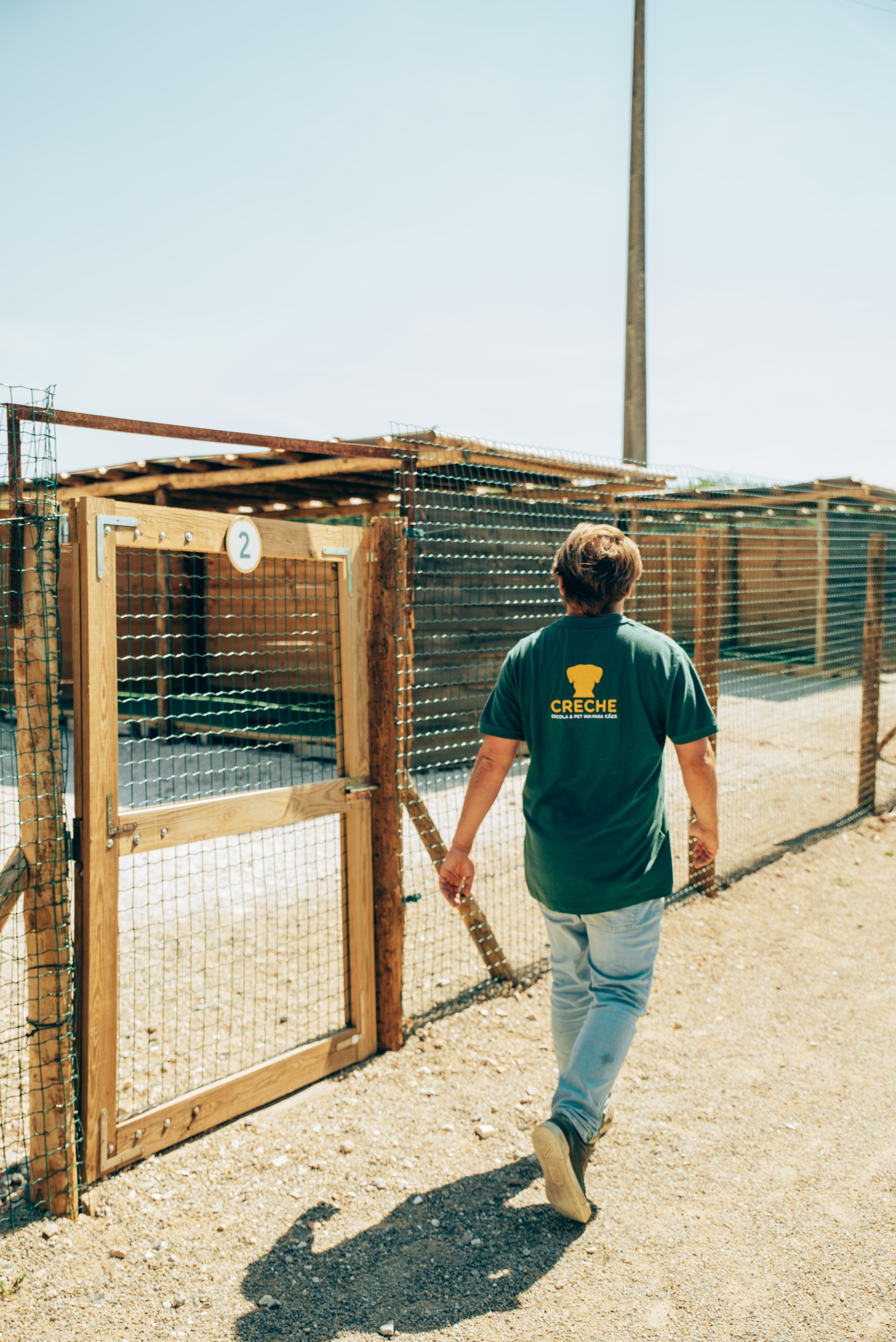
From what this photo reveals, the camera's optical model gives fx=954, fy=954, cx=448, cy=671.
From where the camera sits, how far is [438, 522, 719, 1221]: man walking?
2.72 metres

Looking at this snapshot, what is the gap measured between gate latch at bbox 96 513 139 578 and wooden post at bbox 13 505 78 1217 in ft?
0.40

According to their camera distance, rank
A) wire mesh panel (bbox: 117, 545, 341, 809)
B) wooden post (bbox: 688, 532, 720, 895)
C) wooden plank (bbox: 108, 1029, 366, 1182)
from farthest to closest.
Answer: wire mesh panel (bbox: 117, 545, 341, 809), wooden post (bbox: 688, 532, 720, 895), wooden plank (bbox: 108, 1029, 366, 1182)

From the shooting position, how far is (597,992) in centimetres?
285

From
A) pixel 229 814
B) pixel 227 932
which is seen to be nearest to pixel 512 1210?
pixel 229 814

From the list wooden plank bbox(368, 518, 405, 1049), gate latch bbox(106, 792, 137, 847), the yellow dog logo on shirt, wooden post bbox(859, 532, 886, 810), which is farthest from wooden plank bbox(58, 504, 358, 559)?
wooden post bbox(859, 532, 886, 810)

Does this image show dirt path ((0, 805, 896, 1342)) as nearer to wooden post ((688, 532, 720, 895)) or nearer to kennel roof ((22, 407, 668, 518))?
wooden post ((688, 532, 720, 895))

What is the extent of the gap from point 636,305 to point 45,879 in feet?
48.7

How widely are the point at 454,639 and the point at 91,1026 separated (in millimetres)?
7224

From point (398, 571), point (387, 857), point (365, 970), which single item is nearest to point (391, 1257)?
point (365, 970)

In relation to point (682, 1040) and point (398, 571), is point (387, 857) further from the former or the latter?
point (682, 1040)

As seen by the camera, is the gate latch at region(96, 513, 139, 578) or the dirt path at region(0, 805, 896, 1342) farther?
the gate latch at region(96, 513, 139, 578)

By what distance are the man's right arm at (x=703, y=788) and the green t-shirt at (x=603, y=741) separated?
0.04 metres

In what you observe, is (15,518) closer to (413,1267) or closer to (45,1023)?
(45,1023)

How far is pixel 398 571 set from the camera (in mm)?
3906
